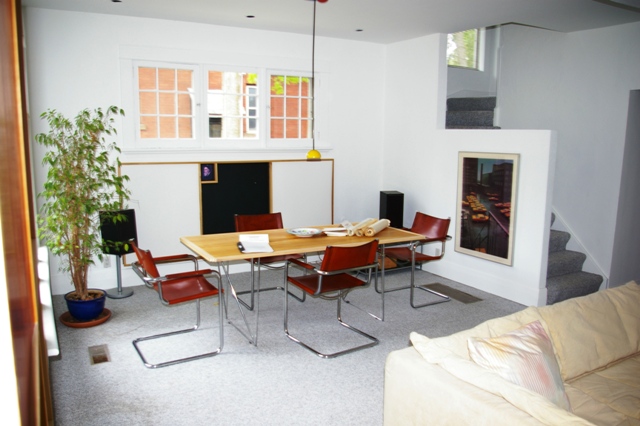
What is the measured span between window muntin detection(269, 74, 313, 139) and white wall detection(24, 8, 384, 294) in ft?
0.58

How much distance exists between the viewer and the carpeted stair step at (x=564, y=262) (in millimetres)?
5929

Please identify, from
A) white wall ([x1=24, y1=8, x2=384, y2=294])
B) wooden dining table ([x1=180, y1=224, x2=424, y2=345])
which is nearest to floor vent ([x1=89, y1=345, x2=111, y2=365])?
wooden dining table ([x1=180, y1=224, x2=424, y2=345])

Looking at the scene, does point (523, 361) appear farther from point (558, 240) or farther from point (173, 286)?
point (558, 240)

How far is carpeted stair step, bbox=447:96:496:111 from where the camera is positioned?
7.21 metres

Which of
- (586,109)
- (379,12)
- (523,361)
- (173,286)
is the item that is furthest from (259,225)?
(586,109)

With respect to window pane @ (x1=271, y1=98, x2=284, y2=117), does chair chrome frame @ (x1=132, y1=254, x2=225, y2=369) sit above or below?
below

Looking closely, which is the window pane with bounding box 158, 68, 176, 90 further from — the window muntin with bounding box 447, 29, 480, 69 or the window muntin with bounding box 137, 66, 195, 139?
the window muntin with bounding box 447, 29, 480, 69

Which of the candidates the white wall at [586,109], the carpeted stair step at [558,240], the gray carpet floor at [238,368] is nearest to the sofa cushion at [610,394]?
the gray carpet floor at [238,368]

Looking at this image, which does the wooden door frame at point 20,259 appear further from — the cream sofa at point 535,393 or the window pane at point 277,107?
the window pane at point 277,107

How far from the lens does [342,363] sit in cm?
400

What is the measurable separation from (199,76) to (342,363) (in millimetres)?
3595

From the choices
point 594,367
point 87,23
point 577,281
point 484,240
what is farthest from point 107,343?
point 577,281

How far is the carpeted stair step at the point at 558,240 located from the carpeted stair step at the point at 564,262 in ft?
0.19

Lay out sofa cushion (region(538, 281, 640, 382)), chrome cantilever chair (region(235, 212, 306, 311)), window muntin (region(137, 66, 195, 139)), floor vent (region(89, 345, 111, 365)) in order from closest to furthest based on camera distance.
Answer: sofa cushion (region(538, 281, 640, 382)) → floor vent (region(89, 345, 111, 365)) → chrome cantilever chair (region(235, 212, 306, 311)) → window muntin (region(137, 66, 195, 139))
